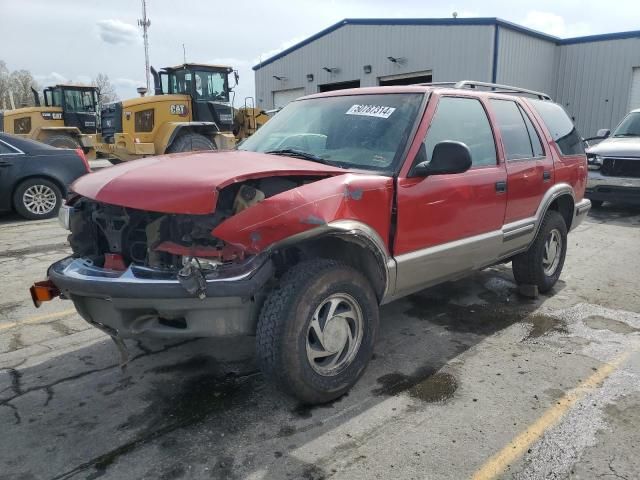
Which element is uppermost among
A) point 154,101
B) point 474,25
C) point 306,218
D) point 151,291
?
point 474,25

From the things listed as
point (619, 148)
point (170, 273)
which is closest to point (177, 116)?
point (619, 148)

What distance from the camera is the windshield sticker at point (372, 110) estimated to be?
3.68 meters

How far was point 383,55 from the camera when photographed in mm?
20422

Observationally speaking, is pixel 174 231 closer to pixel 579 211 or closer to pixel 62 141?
pixel 579 211

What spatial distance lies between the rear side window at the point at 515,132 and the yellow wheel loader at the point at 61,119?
A: 14.9 metres

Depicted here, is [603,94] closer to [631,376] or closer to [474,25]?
[474,25]

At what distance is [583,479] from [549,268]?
3112mm

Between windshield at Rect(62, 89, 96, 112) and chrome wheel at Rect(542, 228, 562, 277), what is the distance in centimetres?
1854

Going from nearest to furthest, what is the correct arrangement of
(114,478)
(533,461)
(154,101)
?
(114,478), (533,461), (154,101)

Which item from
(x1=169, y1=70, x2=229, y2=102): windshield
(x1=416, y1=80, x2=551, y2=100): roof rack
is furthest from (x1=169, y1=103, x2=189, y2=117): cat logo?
(x1=416, y1=80, x2=551, y2=100): roof rack

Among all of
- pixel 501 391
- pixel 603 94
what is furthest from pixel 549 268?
pixel 603 94

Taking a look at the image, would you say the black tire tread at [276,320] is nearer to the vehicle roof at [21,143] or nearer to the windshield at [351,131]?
the windshield at [351,131]

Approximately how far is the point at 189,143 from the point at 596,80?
48.6 feet

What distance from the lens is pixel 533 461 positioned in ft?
8.41
